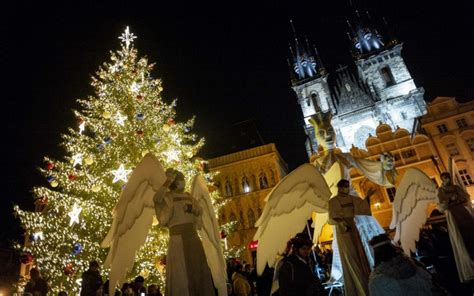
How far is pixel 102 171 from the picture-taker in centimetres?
1034

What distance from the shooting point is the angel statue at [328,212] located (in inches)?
177

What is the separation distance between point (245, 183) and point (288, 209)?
1036 inches

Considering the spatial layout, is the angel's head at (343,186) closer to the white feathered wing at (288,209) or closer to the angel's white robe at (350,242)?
the angel's white robe at (350,242)

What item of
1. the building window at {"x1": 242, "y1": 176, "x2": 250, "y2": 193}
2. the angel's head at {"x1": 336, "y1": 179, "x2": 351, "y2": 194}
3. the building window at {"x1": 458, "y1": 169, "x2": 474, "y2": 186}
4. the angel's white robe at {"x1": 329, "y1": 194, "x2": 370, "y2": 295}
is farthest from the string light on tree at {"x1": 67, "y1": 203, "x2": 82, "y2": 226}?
the building window at {"x1": 458, "y1": 169, "x2": 474, "y2": 186}

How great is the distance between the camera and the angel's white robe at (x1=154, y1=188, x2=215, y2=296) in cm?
399

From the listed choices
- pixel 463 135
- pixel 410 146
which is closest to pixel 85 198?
pixel 410 146

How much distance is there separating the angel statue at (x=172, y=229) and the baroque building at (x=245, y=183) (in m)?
24.9

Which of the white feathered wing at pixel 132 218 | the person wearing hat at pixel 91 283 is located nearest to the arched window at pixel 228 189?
the person wearing hat at pixel 91 283

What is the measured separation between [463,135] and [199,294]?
93.0 feet

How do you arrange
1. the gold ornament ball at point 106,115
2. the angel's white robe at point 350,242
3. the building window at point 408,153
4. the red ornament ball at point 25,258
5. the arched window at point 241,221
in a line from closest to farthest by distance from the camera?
the angel's white robe at point 350,242
the red ornament ball at point 25,258
the gold ornament ball at point 106,115
the building window at point 408,153
the arched window at point 241,221

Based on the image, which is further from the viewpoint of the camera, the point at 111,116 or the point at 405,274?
the point at 111,116

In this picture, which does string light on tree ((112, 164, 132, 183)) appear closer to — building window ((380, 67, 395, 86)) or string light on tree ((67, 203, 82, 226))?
string light on tree ((67, 203, 82, 226))

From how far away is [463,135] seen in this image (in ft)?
80.8

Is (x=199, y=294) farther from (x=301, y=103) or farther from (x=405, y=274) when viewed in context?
(x=301, y=103)
